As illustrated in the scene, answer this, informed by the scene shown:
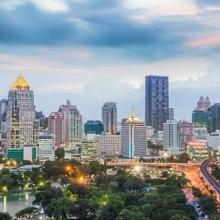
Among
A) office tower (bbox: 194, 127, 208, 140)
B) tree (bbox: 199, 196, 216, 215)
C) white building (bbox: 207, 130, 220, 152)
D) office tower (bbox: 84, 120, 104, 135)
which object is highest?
office tower (bbox: 84, 120, 104, 135)

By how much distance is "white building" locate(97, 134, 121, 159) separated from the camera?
38.5m

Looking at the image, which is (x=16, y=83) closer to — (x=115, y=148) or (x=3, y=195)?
(x=115, y=148)

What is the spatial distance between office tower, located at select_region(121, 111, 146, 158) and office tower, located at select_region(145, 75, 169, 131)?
2198 cm

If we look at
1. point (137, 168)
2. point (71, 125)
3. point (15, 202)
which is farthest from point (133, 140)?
point (15, 202)

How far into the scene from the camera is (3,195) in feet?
60.4

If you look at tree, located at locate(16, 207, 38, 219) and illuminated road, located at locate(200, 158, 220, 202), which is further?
illuminated road, located at locate(200, 158, 220, 202)

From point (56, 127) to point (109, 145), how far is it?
8.96 m

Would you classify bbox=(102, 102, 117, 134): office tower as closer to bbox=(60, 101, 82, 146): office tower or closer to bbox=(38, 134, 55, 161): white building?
bbox=(60, 101, 82, 146): office tower

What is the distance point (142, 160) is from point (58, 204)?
762 inches

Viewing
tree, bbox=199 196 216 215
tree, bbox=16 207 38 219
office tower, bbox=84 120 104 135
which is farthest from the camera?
office tower, bbox=84 120 104 135

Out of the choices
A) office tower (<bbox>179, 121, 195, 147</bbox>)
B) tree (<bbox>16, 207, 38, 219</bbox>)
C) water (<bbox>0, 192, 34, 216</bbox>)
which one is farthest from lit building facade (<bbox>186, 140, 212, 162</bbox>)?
tree (<bbox>16, 207, 38, 219</bbox>)

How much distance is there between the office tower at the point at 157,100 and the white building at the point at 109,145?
19.7 m

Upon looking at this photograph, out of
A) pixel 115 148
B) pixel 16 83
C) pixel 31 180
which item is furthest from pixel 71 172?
pixel 16 83

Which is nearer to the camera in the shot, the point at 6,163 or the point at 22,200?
the point at 22,200
